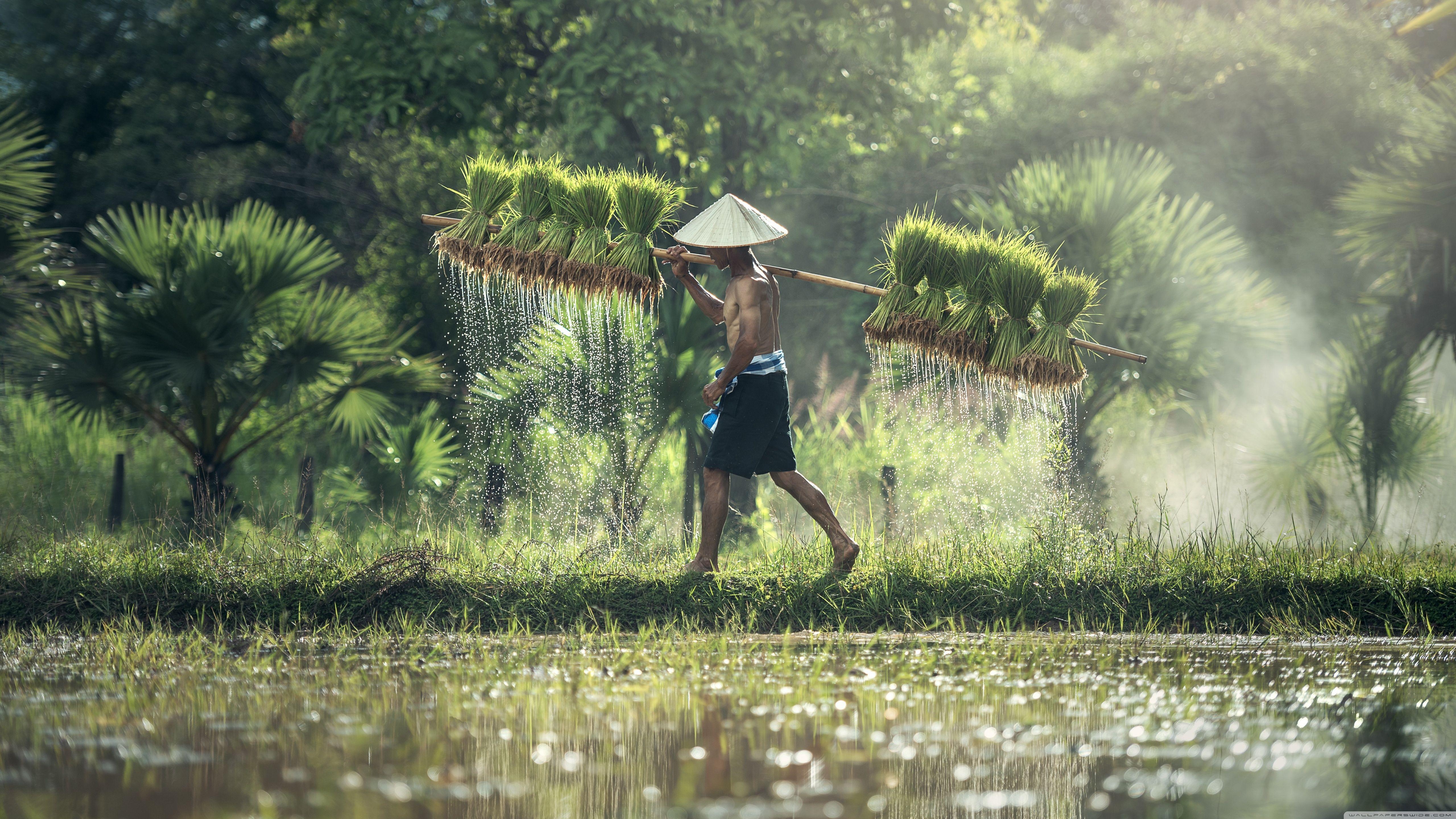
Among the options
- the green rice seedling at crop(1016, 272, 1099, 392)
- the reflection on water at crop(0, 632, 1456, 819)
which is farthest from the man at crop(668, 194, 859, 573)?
the green rice seedling at crop(1016, 272, 1099, 392)

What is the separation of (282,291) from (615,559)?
4.57 metres

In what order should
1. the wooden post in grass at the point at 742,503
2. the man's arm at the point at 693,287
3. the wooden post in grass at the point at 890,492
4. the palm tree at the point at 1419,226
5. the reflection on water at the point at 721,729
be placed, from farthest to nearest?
the wooden post in grass at the point at 742,503, the palm tree at the point at 1419,226, the wooden post in grass at the point at 890,492, the man's arm at the point at 693,287, the reflection on water at the point at 721,729

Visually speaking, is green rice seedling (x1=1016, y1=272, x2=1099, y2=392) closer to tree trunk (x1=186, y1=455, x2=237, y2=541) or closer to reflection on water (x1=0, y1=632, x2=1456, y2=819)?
reflection on water (x1=0, y1=632, x2=1456, y2=819)

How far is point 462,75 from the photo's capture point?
1180 cm

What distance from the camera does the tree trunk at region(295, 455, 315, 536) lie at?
401 inches

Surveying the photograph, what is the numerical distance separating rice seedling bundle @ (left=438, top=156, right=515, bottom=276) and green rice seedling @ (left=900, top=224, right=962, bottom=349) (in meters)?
2.65

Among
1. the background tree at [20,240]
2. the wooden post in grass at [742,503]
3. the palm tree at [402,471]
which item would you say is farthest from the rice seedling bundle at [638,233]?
the background tree at [20,240]

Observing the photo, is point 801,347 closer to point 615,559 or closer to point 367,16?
point 367,16

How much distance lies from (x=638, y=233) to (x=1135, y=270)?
6.32 metres

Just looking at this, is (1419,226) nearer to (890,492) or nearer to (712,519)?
(890,492)

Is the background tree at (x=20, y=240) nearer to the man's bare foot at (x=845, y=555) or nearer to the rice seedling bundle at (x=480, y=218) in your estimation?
the rice seedling bundle at (x=480, y=218)

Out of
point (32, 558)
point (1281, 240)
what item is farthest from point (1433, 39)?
point (32, 558)

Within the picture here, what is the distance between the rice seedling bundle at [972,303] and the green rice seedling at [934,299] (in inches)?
1.0

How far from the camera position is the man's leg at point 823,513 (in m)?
7.18
